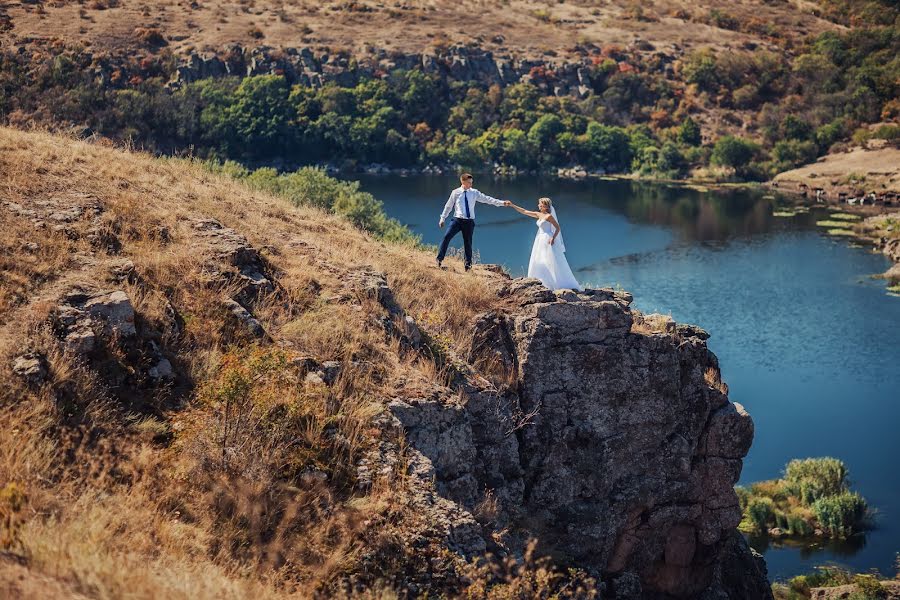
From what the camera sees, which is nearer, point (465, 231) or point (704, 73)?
point (465, 231)

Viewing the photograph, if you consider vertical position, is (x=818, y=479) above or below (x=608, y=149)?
above

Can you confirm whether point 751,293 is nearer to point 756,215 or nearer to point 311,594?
point 756,215

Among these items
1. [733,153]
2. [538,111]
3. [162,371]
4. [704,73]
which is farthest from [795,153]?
[162,371]

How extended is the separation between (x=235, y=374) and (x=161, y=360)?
3.90 ft

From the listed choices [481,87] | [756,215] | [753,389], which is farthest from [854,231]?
[481,87]

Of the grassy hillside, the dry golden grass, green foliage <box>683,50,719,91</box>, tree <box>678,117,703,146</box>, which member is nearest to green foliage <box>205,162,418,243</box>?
the grassy hillside

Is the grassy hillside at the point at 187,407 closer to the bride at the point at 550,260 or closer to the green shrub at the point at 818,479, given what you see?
the bride at the point at 550,260

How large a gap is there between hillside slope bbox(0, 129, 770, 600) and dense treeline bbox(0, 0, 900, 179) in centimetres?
6338

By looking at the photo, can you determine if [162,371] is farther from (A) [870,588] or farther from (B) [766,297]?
(B) [766,297]

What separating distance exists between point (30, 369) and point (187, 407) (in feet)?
5.47

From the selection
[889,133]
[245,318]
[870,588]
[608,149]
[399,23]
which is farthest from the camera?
[399,23]

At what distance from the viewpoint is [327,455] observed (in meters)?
9.37

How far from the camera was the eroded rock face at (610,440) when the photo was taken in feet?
40.4

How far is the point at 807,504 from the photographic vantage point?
2733 cm
